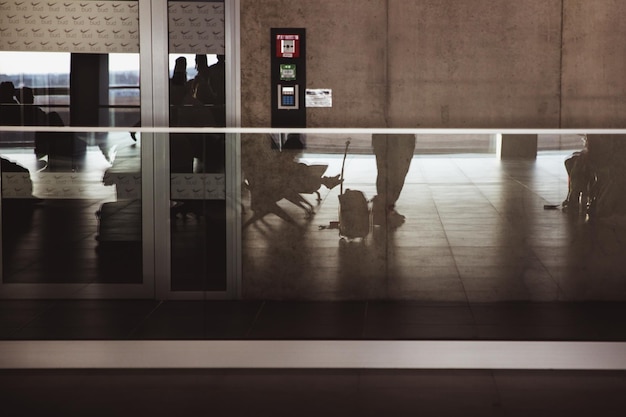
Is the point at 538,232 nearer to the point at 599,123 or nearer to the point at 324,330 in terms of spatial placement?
the point at 324,330

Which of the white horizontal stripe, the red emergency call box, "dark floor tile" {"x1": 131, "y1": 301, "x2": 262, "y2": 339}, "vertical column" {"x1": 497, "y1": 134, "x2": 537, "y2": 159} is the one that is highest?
the red emergency call box

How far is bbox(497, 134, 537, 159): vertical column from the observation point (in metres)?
4.14

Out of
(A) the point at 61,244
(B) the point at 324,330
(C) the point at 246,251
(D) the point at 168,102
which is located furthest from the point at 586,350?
(D) the point at 168,102

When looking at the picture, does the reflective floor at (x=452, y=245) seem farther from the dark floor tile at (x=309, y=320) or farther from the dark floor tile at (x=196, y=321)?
the dark floor tile at (x=196, y=321)

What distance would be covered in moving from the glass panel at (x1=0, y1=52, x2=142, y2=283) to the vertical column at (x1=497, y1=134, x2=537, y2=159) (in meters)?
1.54

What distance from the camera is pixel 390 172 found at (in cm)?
417

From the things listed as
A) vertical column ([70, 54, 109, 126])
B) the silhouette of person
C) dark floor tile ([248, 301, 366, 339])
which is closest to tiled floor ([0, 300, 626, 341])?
dark floor tile ([248, 301, 366, 339])

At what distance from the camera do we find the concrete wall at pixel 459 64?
6.03m

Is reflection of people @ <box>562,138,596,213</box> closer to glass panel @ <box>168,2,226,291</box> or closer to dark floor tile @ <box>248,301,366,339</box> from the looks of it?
dark floor tile @ <box>248,301,366,339</box>

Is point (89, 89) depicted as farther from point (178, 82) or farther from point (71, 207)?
point (71, 207)

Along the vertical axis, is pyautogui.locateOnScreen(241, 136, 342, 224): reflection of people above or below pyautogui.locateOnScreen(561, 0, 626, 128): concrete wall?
below

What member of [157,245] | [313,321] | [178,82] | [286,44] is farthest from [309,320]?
[178,82]
